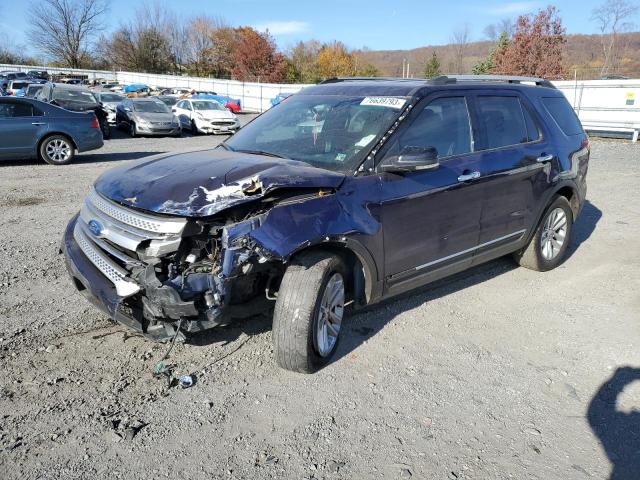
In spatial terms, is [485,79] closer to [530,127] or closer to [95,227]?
[530,127]

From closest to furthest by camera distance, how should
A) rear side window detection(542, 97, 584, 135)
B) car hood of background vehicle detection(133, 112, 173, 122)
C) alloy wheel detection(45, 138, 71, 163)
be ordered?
1. rear side window detection(542, 97, 584, 135)
2. alloy wheel detection(45, 138, 71, 163)
3. car hood of background vehicle detection(133, 112, 173, 122)

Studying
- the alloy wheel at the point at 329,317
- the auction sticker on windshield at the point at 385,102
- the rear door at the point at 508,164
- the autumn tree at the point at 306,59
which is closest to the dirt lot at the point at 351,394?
the alloy wheel at the point at 329,317

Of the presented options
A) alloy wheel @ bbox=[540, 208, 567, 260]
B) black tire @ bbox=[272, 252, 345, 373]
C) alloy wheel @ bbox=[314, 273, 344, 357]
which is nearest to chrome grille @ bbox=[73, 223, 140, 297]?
black tire @ bbox=[272, 252, 345, 373]

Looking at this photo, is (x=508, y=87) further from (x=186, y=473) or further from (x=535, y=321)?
(x=186, y=473)

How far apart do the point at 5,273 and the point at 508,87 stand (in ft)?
16.8

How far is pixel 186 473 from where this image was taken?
263cm

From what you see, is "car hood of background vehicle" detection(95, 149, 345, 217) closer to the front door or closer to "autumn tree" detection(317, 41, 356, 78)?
the front door

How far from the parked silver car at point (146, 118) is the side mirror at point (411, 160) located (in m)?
17.0

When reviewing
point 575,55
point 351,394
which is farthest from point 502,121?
point 575,55

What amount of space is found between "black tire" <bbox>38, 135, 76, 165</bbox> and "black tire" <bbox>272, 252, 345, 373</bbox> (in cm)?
1051

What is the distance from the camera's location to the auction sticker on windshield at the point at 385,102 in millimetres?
4035

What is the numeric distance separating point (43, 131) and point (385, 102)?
1015cm

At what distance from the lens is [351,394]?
3348 mm

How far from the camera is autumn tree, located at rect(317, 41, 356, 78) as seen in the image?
61.3 meters
